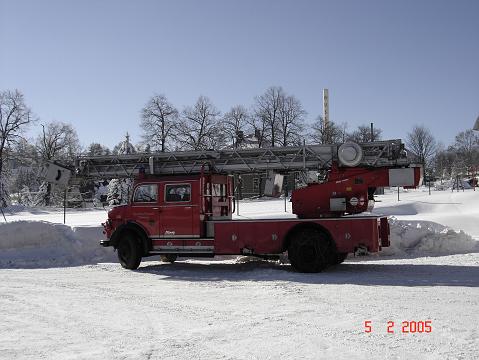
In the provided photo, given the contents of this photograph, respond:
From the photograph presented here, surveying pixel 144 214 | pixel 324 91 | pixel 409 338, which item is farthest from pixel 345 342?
pixel 324 91

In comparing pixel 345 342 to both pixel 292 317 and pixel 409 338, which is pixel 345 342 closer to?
pixel 409 338

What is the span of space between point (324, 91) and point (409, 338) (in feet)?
341

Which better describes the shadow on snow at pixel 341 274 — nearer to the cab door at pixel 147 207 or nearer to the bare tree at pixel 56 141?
the cab door at pixel 147 207

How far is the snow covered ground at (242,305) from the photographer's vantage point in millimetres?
6227

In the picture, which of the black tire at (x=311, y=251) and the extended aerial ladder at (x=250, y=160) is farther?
the extended aerial ladder at (x=250, y=160)

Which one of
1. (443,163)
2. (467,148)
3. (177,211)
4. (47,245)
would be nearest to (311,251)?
(177,211)

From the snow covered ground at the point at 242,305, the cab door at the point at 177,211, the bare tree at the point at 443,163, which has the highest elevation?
the bare tree at the point at 443,163

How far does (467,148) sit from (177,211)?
10850cm

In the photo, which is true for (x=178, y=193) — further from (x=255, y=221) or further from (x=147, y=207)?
(x=255, y=221)

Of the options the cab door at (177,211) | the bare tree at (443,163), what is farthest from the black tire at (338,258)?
the bare tree at (443,163)

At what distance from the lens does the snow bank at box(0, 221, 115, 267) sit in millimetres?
15602

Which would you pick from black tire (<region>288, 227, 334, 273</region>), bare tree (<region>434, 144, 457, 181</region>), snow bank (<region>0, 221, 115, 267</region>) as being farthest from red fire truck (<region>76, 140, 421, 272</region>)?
bare tree (<region>434, 144, 457, 181</region>)

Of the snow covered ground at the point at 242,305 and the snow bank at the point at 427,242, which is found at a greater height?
the snow bank at the point at 427,242

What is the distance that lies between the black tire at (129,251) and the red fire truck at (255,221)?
1.0 inches
